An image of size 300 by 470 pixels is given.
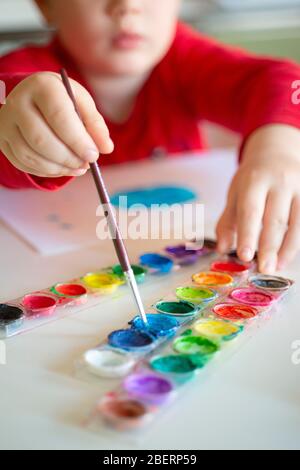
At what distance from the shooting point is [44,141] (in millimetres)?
451

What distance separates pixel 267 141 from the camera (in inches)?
25.1

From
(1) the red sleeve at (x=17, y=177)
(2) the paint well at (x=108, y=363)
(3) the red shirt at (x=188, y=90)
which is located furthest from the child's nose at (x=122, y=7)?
(2) the paint well at (x=108, y=363)

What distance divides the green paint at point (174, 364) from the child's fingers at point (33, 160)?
0.58 ft

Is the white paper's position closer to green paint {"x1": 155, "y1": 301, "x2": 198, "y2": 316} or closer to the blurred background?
green paint {"x1": 155, "y1": 301, "x2": 198, "y2": 316}

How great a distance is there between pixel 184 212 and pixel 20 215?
20 centimetres

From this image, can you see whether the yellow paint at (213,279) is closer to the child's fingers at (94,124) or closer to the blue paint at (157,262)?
the blue paint at (157,262)

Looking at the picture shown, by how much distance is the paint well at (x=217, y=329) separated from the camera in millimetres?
406

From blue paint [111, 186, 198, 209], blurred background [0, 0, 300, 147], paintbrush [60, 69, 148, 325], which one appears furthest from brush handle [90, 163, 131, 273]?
blurred background [0, 0, 300, 147]

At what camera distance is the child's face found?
0.82 meters

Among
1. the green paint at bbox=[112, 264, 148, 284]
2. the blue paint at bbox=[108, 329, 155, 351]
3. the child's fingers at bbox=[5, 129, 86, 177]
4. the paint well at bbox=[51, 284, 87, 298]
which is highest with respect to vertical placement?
the child's fingers at bbox=[5, 129, 86, 177]

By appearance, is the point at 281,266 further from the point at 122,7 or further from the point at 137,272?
the point at 122,7

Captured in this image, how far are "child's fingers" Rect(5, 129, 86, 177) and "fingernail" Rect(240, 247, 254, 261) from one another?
17cm
